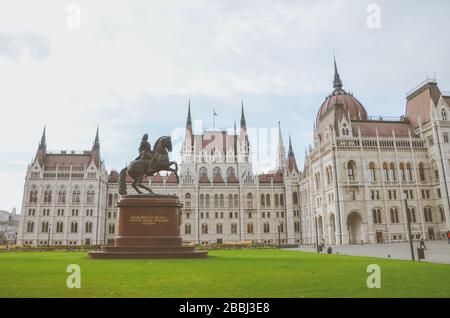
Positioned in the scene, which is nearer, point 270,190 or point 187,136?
point 270,190

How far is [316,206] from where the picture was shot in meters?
68.4

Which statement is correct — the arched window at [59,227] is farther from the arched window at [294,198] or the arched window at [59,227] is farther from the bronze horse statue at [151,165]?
the bronze horse statue at [151,165]

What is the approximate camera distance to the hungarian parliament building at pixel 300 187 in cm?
5922

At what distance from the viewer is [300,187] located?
85062 mm

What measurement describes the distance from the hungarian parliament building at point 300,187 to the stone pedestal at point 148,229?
32688 millimetres

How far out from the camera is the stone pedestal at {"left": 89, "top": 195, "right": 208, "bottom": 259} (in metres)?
21.4

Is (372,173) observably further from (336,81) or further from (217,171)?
(217,171)

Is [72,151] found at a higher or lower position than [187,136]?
lower

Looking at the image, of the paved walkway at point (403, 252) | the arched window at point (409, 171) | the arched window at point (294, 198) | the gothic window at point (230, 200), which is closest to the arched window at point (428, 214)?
the arched window at point (409, 171)
